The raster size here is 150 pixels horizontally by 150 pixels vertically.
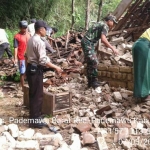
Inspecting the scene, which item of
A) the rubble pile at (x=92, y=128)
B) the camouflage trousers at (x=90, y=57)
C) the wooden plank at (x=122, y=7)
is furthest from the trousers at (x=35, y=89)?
the wooden plank at (x=122, y=7)

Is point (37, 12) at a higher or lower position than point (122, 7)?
lower

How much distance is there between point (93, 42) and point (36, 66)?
2.33m

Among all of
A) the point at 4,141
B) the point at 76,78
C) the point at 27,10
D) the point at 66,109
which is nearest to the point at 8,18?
the point at 27,10

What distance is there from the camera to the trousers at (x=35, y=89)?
5.26 metres

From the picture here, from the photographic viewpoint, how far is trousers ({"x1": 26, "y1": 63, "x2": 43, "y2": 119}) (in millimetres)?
5262

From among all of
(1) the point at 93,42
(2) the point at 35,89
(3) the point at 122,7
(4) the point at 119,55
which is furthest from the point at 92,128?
(3) the point at 122,7

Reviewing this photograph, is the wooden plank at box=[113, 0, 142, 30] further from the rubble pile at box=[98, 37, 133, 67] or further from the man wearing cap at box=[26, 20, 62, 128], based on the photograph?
the man wearing cap at box=[26, 20, 62, 128]

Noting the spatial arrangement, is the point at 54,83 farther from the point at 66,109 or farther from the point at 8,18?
the point at 8,18

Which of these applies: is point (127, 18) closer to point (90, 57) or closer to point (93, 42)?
point (93, 42)

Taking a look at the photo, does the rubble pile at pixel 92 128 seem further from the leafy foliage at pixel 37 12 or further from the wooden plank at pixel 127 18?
the leafy foliage at pixel 37 12

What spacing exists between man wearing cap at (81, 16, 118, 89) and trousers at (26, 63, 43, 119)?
2.12 meters

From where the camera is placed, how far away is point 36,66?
5.24 metres

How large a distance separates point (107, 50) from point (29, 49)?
3307 millimetres

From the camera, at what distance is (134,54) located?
19.8ft
